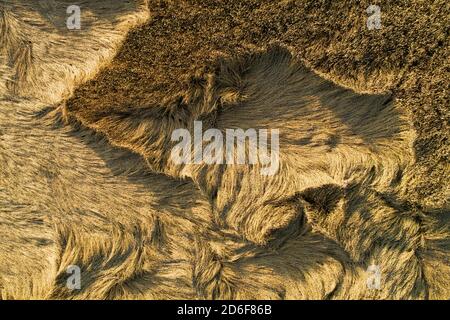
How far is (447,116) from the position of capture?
1.64 m

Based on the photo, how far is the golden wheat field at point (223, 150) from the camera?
63.3 inches

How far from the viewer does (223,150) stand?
168cm

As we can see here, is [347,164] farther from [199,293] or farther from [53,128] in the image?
[53,128]

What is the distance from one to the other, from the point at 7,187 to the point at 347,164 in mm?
1520

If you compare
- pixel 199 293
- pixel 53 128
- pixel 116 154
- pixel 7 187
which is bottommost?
pixel 199 293

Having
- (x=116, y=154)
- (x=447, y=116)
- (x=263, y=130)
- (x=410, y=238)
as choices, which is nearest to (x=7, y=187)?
(x=116, y=154)

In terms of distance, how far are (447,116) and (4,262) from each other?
2091 mm

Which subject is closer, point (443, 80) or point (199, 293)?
point (443, 80)

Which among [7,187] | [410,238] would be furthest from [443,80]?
[7,187]

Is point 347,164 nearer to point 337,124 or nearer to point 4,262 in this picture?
point 337,124

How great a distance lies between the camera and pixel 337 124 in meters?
1.67

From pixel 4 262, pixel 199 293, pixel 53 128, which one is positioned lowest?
pixel 199 293

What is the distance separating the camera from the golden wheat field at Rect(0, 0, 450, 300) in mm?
1608

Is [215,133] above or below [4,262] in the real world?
above
